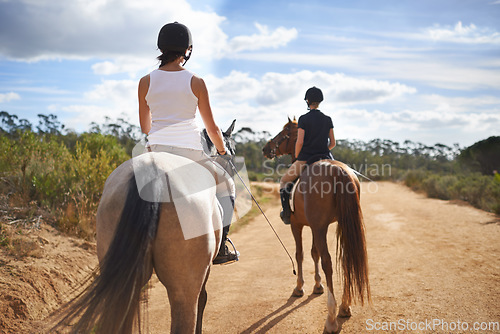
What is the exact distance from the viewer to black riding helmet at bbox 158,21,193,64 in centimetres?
278

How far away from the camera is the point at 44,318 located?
4.20 metres

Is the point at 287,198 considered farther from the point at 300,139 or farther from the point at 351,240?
the point at 351,240

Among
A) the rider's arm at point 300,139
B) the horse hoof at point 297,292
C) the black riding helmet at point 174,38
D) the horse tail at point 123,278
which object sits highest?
the black riding helmet at point 174,38

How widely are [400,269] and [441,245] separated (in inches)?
92.7

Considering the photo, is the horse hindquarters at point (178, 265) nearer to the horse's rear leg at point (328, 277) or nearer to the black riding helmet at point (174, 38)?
the black riding helmet at point (174, 38)

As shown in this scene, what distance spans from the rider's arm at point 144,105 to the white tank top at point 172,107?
96 mm

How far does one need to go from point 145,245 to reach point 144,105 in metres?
1.43

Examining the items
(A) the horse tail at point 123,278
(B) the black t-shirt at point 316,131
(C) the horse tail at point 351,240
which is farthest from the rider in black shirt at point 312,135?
(A) the horse tail at point 123,278

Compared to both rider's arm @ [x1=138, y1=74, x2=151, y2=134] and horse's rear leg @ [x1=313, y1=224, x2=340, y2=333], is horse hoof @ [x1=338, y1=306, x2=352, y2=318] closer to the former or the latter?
horse's rear leg @ [x1=313, y1=224, x2=340, y2=333]

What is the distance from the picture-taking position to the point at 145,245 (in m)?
1.99

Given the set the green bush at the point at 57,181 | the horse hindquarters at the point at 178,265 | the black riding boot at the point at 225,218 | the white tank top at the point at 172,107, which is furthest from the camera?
the green bush at the point at 57,181

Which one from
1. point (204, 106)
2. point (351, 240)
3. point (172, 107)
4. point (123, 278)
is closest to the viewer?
point (123, 278)

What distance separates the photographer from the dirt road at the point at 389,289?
4.26 metres

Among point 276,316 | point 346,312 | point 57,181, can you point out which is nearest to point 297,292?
point 276,316
